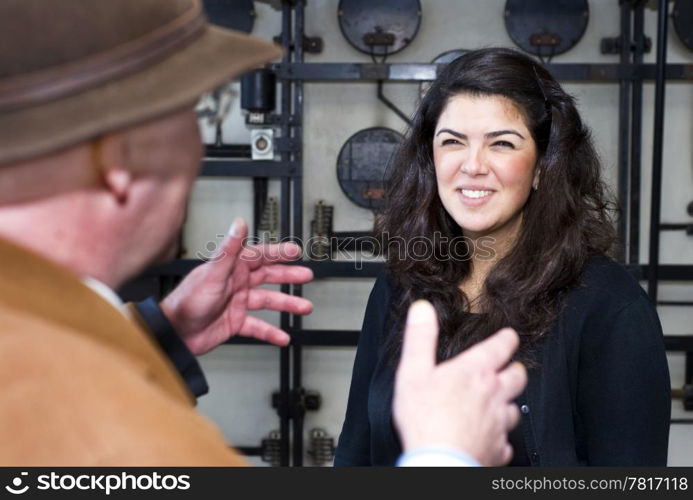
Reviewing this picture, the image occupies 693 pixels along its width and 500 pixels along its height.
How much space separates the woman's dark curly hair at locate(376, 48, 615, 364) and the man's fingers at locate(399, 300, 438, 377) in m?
0.85

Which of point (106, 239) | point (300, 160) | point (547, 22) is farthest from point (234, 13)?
point (106, 239)

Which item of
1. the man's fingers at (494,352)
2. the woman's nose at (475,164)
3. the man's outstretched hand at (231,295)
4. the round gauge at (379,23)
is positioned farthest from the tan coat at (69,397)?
the round gauge at (379,23)

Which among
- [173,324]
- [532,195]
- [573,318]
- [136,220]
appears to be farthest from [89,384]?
[532,195]

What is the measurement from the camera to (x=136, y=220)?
0.70m

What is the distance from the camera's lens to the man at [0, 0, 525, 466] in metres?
0.55

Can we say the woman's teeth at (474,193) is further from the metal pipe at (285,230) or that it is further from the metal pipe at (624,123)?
the metal pipe at (624,123)

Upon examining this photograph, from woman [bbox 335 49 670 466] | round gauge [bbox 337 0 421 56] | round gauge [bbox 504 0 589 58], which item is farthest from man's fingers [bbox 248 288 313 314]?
round gauge [bbox 504 0 589 58]

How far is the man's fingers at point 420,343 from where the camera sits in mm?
731

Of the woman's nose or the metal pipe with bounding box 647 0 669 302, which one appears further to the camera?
the metal pipe with bounding box 647 0 669 302

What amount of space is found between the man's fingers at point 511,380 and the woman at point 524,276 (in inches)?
30.2

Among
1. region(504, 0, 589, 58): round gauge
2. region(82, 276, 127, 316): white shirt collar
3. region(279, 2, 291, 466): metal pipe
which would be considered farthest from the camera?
region(504, 0, 589, 58): round gauge

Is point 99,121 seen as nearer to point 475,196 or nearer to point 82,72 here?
point 82,72

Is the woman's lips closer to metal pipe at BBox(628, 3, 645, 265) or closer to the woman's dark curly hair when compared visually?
the woman's dark curly hair

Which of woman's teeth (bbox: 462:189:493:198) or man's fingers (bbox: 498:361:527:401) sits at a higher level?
woman's teeth (bbox: 462:189:493:198)
